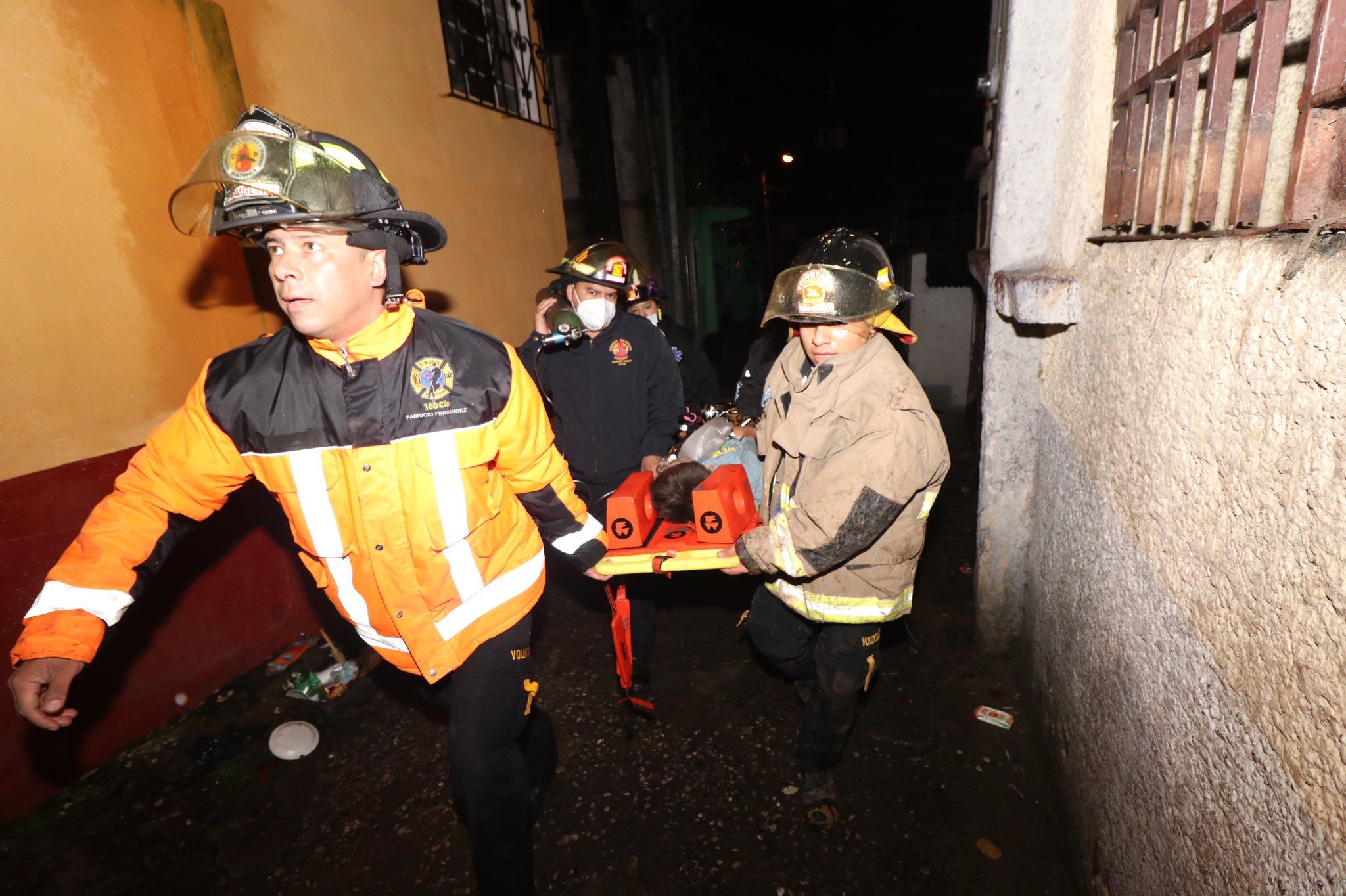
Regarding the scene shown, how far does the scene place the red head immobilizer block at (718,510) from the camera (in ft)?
9.13

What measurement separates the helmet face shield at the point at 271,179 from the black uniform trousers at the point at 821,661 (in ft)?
7.85

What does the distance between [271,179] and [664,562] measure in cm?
186

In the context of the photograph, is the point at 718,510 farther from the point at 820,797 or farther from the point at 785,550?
the point at 820,797

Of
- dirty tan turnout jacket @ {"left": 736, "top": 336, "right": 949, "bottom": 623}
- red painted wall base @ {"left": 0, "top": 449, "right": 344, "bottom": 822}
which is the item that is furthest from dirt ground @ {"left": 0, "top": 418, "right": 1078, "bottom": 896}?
dirty tan turnout jacket @ {"left": 736, "top": 336, "right": 949, "bottom": 623}

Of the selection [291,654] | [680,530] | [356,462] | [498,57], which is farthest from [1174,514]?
[498,57]

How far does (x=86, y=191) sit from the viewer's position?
10.1 feet

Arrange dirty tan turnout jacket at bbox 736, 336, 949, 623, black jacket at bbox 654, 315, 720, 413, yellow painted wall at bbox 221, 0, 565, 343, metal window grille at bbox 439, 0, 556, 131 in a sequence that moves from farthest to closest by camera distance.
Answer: metal window grille at bbox 439, 0, 556, 131 < black jacket at bbox 654, 315, 720, 413 < yellow painted wall at bbox 221, 0, 565, 343 < dirty tan turnout jacket at bbox 736, 336, 949, 623

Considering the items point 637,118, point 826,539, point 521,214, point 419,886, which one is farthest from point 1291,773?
point 637,118

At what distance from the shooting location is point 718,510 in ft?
9.13

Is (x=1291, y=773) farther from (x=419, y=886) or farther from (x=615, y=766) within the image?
(x=419, y=886)

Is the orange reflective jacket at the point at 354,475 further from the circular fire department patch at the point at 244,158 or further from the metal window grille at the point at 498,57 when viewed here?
the metal window grille at the point at 498,57

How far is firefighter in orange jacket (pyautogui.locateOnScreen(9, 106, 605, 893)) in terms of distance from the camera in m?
1.88

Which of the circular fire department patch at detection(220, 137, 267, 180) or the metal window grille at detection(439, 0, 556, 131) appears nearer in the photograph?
the circular fire department patch at detection(220, 137, 267, 180)

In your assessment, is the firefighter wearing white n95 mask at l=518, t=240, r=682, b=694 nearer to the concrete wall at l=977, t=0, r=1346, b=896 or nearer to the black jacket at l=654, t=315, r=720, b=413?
the black jacket at l=654, t=315, r=720, b=413
